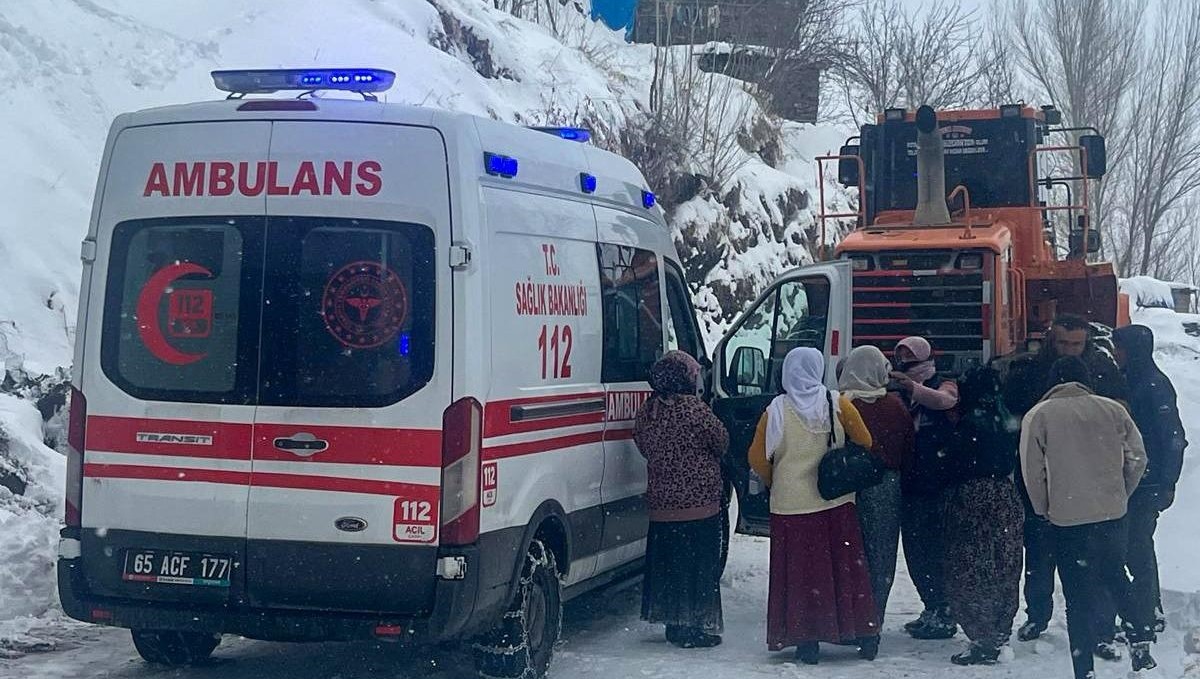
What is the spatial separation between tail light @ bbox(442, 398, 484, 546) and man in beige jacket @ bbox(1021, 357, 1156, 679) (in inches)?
105

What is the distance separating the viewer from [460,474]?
5.71m

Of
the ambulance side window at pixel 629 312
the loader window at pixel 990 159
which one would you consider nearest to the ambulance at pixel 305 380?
the ambulance side window at pixel 629 312

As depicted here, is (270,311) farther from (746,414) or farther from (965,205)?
(965,205)

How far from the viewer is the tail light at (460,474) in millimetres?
5691

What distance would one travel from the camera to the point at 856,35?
33.2 metres

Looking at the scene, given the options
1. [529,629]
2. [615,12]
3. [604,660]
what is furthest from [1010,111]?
[615,12]

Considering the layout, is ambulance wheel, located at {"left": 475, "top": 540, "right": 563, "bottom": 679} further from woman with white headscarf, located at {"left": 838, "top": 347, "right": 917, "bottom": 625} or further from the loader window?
the loader window

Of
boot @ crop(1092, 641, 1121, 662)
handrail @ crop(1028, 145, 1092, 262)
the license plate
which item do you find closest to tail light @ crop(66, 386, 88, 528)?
the license plate

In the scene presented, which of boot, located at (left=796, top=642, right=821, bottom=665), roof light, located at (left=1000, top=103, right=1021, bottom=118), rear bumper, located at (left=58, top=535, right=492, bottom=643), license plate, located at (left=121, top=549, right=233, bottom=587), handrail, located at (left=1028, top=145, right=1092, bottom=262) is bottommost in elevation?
boot, located at (left=796, top=642, right=821, bottom=665)

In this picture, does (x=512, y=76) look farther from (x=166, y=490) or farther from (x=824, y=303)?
(x=166, y=490)

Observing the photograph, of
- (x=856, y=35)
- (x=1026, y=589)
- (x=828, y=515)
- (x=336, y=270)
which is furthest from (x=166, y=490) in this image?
(x=856, y=35)

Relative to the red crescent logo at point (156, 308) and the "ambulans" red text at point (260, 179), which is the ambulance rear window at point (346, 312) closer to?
the "ambulans" red text at point (260, 179)

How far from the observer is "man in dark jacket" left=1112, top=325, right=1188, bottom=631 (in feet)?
23.0

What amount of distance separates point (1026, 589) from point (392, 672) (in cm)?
362
